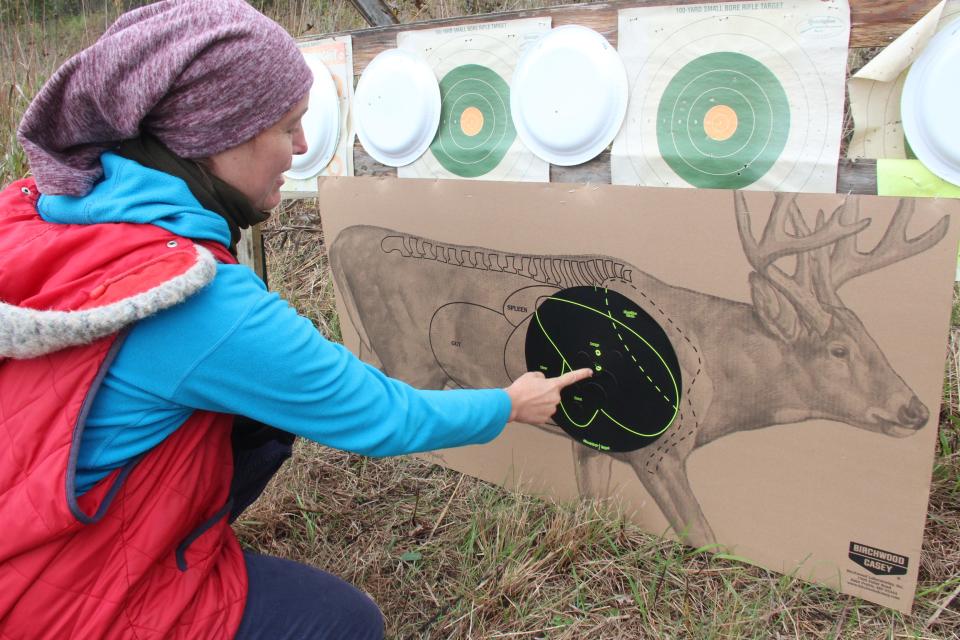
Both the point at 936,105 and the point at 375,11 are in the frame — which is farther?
the point at 375,11

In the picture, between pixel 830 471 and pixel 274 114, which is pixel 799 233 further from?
pixel 274 114

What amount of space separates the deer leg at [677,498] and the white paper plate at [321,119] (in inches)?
41.1

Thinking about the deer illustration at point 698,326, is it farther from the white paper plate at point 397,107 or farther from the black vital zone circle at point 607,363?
the white paper plate at point 397,107

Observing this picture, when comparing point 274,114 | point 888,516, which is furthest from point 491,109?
point 888,516

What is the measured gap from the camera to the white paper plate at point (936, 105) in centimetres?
94

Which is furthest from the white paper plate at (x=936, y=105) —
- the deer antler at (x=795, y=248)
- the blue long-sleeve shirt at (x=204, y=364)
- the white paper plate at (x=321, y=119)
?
the white paper plate at (x=321, y=119)

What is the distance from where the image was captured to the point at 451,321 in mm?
1507

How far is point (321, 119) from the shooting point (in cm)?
170

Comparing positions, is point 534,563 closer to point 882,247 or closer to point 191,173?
point 882,247

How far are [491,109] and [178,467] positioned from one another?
2.98 ft

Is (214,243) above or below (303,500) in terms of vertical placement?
above

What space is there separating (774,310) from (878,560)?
1.43 feet

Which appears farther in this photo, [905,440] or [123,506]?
[905,440]

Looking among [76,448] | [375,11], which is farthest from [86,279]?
[375,11]
